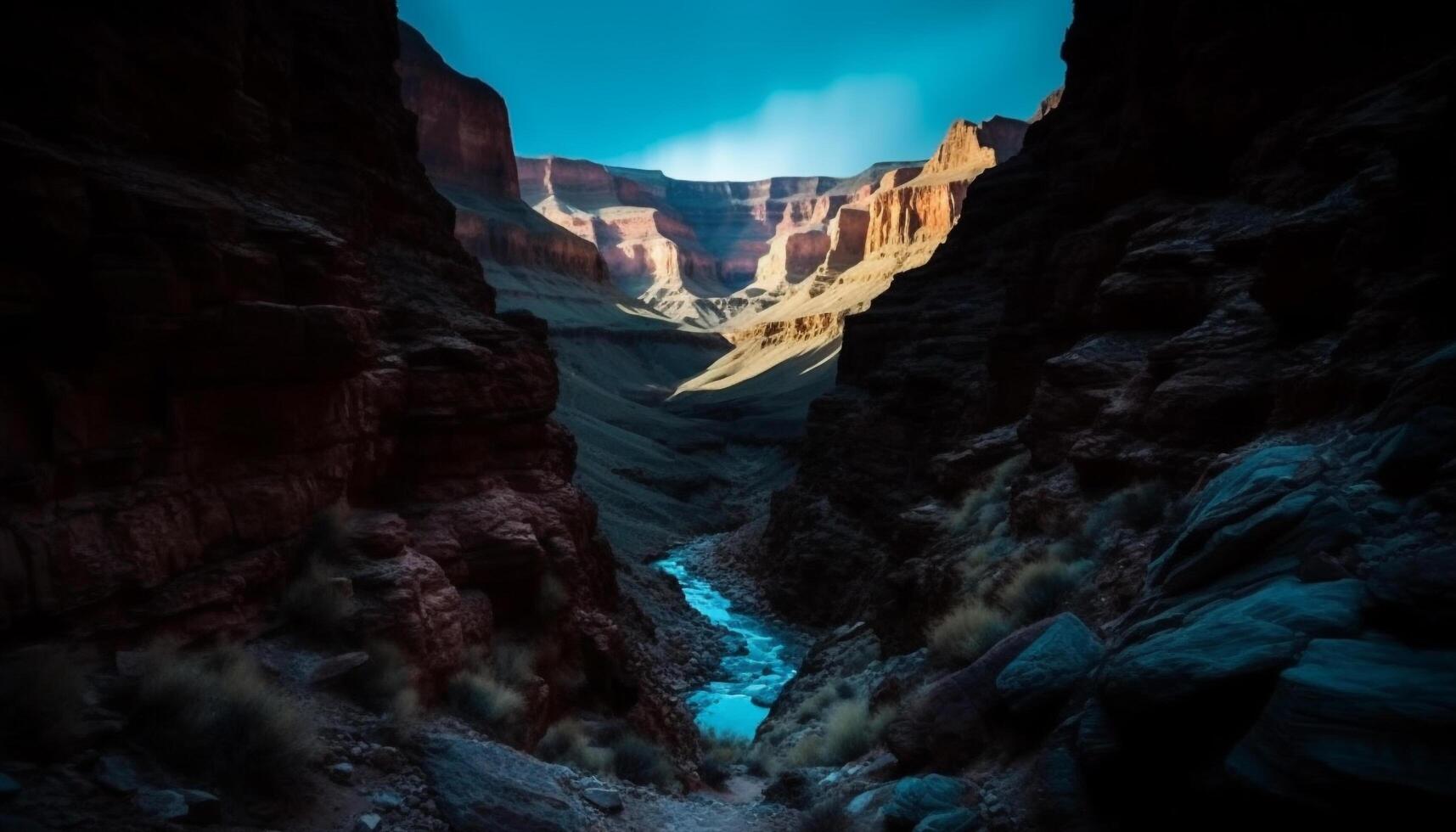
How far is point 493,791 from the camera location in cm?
591

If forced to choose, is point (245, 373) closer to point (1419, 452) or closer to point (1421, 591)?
point (1421, 591)

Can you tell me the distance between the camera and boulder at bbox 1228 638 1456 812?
267 cm

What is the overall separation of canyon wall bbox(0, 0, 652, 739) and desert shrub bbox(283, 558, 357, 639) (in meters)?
0.21

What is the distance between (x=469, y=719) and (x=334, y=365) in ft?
13.2

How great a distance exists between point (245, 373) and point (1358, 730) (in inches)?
339

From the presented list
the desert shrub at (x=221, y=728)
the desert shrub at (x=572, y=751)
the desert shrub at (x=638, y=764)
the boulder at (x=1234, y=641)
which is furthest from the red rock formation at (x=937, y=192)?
the desert shrub at (x=221, y=728)

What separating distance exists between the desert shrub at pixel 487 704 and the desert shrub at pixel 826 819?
3565mm

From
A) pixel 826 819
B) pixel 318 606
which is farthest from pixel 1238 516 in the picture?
pixel 318 606

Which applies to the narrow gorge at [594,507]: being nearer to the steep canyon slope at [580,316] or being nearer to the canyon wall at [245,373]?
the canyon wall at [245,373]

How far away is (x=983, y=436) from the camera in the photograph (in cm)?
1614

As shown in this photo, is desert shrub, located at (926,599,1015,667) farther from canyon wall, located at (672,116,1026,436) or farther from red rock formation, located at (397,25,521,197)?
red rock formation, located at (397,25,521,197)

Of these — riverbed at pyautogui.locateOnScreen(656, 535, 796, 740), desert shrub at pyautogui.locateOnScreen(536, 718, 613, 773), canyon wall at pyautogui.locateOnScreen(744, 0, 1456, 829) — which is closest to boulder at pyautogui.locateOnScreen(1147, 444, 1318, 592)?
canyon wall at pyautogui.locateOnScreen(744, 0, 1456, 829)

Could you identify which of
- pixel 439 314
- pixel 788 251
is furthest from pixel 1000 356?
pixel 788 251

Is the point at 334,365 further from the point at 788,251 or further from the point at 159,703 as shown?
the point at 788,251
